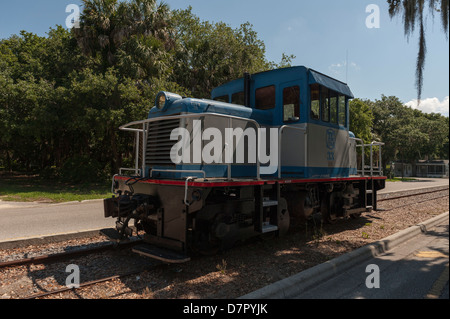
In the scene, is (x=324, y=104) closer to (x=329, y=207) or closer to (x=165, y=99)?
(x=329, y=207)

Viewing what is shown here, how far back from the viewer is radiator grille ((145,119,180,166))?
5.05 meters

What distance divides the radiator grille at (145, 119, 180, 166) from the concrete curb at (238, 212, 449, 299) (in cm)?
253

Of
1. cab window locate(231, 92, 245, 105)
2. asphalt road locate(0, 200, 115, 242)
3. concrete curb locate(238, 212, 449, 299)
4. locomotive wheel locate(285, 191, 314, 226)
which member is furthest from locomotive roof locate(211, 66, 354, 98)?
asphalt road locate(0, 200, 115, 242)

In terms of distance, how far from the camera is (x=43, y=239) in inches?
233

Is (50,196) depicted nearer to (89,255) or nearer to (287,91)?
(89,255)

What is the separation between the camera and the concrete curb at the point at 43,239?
5.59 m

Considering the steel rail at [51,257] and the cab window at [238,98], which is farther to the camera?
the cab window at [238,98]

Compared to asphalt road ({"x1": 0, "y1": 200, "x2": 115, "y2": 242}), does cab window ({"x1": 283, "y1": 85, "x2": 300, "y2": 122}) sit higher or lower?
higher

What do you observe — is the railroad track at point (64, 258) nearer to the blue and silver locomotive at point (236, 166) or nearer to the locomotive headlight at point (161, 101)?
the blue and silver locomotive at point (236, 166)

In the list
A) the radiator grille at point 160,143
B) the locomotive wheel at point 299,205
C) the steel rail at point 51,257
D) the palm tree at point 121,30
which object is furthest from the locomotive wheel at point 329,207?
the palm tree at point 121,30

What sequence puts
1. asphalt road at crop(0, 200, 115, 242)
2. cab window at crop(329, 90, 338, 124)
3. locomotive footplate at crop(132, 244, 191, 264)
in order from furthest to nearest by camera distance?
cab window at crop(329, 90, 338, 124) < asphalt road at crop(0, 200, 115, 242) < locomotive footplate at crop(132, 244, 191, 264)

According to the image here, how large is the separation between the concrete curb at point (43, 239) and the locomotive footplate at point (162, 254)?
2529mm

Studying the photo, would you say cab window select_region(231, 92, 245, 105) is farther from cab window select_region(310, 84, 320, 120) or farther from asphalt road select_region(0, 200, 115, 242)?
asphalt road select_region(0, 200, 115, 242)

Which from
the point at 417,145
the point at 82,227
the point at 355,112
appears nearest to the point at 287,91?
the point at 82,227
